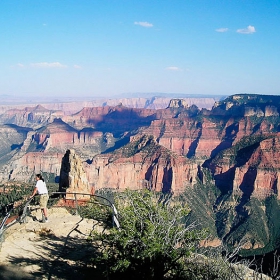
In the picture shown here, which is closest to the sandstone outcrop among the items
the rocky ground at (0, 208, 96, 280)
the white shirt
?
the rocky ground at (0, 208, 96, 280)

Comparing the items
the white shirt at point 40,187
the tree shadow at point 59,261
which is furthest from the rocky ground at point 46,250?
the white shirt at point 40,187

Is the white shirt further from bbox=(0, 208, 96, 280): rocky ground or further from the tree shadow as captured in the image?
the tree shadow

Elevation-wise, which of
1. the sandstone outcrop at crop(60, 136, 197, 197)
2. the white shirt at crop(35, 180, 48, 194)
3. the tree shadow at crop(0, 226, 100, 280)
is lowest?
the sandstone outcrop at crop(60, 136, 197, 197)

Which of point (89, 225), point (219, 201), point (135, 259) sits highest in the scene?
point (135, 259)

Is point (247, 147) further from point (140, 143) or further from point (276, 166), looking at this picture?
point (140, 143)

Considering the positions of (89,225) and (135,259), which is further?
(89,225)

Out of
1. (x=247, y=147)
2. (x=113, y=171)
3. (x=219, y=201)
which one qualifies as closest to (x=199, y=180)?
(x=219, y=201)

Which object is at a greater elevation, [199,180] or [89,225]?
[89,225]

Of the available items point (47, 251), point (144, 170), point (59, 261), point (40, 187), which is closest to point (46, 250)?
point (47, 251)

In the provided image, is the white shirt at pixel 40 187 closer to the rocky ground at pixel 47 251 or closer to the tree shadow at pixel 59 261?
the rocky ground at pixel 47 251
